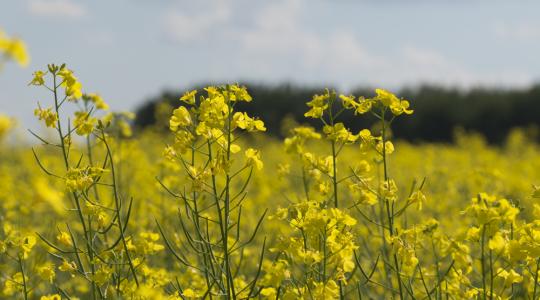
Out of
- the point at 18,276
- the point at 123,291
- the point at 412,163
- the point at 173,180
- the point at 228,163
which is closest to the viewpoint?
the point at 228,163

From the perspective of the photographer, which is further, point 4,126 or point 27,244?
point 27,244

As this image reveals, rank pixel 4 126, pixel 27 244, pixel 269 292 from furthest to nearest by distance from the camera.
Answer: pixel 27 244
pixel 269 292
pixel 4 126

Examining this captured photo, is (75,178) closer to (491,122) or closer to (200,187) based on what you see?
(200,187)

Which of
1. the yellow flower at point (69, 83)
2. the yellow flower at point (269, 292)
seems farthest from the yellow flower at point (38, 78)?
the yellow flower at point (269, 292)

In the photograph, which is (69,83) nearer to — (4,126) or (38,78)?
(38,78)

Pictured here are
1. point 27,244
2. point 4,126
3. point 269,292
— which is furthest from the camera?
point 27,244

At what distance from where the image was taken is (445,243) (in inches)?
112

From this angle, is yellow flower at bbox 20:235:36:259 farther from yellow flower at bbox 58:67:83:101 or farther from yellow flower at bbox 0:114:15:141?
yellow flower at bbox 0:114:15:141

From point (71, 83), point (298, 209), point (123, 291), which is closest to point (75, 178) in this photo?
point (71, 83)

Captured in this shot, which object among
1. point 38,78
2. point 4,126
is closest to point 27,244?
point 38,78

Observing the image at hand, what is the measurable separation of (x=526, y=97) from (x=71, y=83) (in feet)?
58.6

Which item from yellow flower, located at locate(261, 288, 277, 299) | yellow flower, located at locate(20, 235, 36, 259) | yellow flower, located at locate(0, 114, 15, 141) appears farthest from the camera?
yellow flower, located at locate(20, 235, 36, 259)

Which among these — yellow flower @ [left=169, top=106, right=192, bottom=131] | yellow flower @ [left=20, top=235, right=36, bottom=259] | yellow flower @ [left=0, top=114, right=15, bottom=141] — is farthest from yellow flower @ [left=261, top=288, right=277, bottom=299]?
yellow flower @ [left=0, top=114, right=15, bottom=141]

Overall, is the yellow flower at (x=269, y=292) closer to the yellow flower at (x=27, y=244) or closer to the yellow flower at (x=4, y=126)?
the yellow flower at (x=27, y=244)
